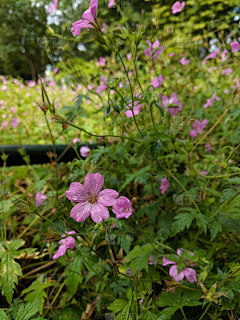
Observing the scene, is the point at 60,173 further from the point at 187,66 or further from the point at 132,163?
the point at 187,66

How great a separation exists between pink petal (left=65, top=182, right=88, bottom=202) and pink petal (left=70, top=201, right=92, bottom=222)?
0.05ft

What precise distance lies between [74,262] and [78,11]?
1.51m

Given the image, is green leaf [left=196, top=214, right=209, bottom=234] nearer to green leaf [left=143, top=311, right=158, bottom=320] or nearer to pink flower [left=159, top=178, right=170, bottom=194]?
pink flower [left=159, top=178, right=170, bottom=194]

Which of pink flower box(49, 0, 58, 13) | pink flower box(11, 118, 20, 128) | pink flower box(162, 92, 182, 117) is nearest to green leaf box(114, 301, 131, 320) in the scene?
pink flower box(162, 92, 182, 117)

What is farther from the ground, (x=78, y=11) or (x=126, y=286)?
(x=78, y=11)

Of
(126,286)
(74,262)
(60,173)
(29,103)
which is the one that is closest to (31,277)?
(74,262)

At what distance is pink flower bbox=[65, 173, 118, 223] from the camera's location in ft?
1.53

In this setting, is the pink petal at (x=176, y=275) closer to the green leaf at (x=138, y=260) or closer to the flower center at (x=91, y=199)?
the green leaf at (x=138, y=260)

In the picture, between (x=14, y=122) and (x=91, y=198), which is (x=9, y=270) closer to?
(x=91, y=198)

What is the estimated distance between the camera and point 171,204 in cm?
98

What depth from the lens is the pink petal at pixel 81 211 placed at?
0.47 m

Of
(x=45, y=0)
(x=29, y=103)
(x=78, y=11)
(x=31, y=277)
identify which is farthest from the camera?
(x=29, y=103)

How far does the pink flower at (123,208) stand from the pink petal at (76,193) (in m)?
0.15

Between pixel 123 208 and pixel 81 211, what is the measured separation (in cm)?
22
